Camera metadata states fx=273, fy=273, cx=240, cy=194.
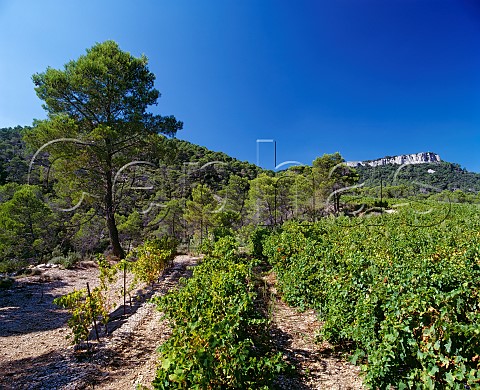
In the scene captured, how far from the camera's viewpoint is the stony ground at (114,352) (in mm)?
3250

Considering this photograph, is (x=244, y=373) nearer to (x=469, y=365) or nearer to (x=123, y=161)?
(x=469, y=365)

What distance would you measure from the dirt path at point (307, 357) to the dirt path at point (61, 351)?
1.84 meters

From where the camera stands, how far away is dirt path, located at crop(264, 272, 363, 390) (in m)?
3.24

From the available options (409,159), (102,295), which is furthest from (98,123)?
(409,159)

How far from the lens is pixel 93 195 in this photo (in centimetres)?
1090

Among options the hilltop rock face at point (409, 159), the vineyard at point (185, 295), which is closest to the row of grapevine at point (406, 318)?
the vineyard at point (185, 295)

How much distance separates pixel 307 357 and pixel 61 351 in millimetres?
3650

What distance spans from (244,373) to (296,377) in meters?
1.58

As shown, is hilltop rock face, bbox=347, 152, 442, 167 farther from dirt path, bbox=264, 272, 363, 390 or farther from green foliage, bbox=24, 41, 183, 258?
dirt path, bbox=264, 272, 363, 390

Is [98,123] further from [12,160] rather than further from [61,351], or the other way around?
[12,160]

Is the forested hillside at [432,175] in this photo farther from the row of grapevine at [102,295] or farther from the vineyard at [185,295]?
the row of grapevine at [102,295]

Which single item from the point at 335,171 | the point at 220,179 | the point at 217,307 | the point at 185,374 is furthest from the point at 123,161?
the point at 220,179

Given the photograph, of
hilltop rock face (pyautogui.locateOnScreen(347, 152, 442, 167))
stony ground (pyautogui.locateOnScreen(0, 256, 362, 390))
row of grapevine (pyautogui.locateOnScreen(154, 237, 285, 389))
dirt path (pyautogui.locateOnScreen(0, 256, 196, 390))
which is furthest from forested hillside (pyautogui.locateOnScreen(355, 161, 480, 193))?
row of grapevine (pyautogui.locateOnScreen(154, 237, 285, 389))

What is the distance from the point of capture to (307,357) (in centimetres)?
391
